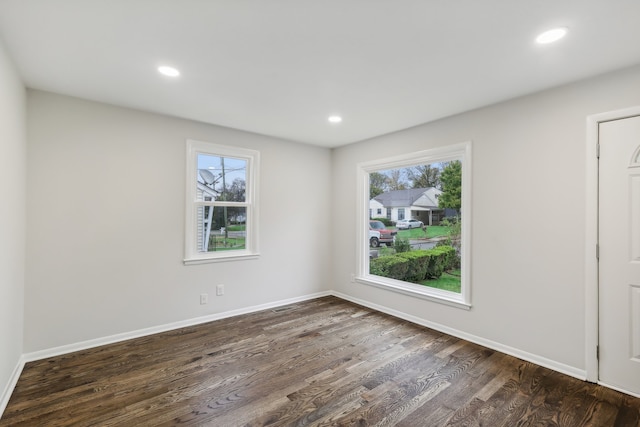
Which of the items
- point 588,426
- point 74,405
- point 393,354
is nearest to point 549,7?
point 588,426

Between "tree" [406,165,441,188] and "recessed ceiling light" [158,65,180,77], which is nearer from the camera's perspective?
"recessed ceiling light" [158,65,180,77]

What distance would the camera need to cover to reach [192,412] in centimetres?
198

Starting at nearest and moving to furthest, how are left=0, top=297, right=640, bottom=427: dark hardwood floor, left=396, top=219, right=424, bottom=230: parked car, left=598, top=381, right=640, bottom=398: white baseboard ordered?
1. left=0, top=297, right=640, bottom=427: dark hardwood floor
2. left=598, top=381, right=640, bottom=398: white baseboard
3. left=396, top=219, right=424, bottom=230: parked car

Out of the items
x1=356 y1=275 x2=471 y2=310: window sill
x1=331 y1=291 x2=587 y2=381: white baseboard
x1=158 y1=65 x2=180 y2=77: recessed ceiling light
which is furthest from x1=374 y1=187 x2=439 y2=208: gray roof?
x1=158 y1=65 x2=180 y2=77: recessed ceiling light

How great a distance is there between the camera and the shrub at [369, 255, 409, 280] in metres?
4.07

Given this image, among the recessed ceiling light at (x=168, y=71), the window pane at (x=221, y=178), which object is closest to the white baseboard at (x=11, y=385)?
the window pane at (x=221, y=178)

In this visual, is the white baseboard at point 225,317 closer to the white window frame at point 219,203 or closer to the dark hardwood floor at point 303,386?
the dark hardwood floor at point 303,386

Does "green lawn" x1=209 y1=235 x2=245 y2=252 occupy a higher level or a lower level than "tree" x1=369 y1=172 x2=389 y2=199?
lower

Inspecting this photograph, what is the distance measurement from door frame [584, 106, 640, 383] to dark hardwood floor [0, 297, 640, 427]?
0.83 ft

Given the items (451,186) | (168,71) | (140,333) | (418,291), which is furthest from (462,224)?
(140,333)

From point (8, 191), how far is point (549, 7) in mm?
3654

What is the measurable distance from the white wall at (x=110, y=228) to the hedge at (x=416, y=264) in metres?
1.80

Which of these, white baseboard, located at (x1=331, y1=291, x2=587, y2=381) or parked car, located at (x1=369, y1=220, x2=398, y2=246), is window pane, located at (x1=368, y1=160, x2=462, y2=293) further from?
white baseboard, located at (x1=331, y1=291, x2=587, y2=381)

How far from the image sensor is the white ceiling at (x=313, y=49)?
164 centimetres
